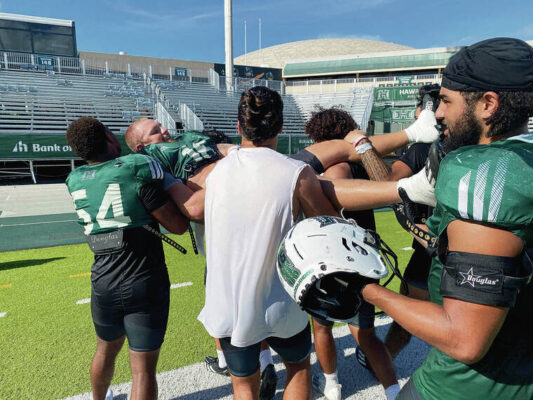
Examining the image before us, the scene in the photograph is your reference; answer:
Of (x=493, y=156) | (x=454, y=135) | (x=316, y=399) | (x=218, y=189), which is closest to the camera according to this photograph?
(x=493, y=156)

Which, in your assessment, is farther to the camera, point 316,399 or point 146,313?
point 316,399

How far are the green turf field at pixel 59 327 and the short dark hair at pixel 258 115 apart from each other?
225cm

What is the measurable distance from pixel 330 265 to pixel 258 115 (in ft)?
3.00

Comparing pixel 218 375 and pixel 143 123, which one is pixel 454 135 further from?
pixel 218 375

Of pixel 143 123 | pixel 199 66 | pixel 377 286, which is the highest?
pixel 199 66

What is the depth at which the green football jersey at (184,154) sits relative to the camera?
8.60 ft

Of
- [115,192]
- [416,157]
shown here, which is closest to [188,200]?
[115,192]

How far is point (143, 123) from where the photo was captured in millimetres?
2930

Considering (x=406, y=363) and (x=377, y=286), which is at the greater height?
(x=377, y=286)

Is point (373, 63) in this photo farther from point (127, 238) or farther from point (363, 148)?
point (127, 238)

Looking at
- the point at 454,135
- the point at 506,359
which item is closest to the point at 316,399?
the point at 506,359

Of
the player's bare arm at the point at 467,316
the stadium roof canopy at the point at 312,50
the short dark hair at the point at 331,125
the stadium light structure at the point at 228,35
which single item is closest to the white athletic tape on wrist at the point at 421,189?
the player's bare arm at the point at 467,316

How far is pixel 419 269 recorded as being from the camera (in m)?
2.89

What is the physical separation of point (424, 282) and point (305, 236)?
1.93 meters
